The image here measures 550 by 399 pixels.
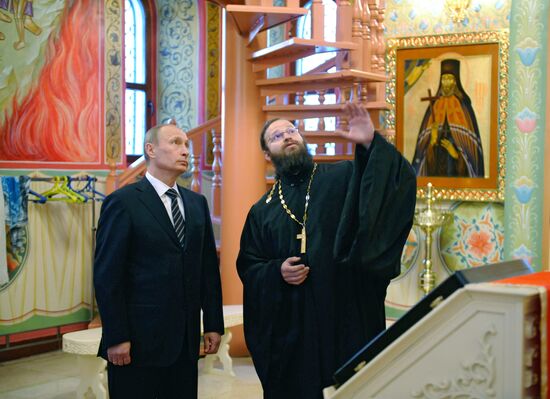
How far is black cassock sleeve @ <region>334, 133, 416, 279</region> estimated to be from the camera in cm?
268

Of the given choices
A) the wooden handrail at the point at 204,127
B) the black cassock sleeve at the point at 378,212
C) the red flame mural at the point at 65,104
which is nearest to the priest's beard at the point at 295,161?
the black cassock sleeve at the point at 378,212

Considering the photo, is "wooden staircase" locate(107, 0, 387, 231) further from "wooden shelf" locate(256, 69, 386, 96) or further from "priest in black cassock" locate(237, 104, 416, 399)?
"priest in black cassock" locate(237, 104, 416, 399)

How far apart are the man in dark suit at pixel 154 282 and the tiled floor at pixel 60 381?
2.02m

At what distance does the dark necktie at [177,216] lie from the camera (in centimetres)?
314

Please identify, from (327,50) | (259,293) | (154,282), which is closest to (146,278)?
(154,282)

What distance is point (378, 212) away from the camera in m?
2.69

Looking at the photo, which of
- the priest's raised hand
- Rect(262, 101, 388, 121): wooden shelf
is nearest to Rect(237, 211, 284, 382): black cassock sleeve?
the priest's raised hand

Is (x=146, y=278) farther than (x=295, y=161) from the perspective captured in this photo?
No

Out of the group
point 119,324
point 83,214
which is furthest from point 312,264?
point 83,214

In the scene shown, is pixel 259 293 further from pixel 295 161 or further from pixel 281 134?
A: pixel 281 134

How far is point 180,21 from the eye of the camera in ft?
27.7

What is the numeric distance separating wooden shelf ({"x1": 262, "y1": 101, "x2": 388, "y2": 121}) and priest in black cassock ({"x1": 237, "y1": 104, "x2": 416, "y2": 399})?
7.77ft

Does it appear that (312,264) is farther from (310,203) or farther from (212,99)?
(212,99)

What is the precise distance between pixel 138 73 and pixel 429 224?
392 cm
